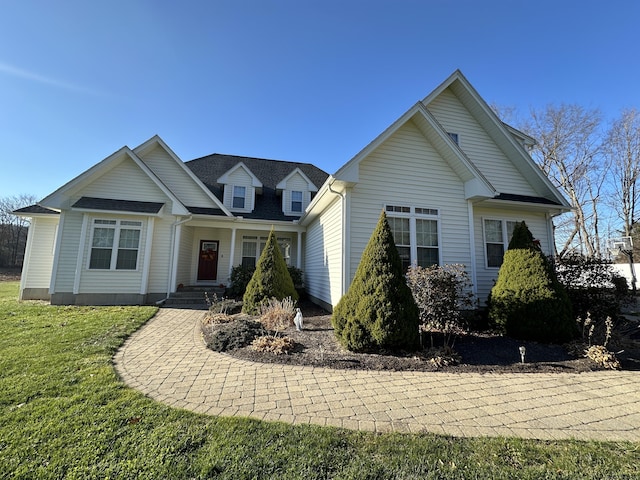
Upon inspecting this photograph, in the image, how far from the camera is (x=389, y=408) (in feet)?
10.6

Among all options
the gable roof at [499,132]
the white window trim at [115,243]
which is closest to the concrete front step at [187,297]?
the white window trim at [115,243]

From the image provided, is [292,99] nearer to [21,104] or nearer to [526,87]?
[21,104]

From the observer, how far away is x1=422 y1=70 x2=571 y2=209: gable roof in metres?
9.92

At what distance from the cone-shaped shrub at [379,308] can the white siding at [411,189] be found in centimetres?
230

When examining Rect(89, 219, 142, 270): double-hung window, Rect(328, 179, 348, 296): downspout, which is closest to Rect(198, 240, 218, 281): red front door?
Rect(89, 219, 142, 270): double-hung window

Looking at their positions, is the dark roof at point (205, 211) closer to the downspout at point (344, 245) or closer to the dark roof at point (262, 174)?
the dark roof at point (262, 174)

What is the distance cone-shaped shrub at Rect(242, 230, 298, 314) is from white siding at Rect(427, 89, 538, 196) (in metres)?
8.26

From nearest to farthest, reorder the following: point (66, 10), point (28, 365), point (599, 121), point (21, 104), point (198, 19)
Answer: point (28, 365), point (66, 10), point (198, 19), point (21, 104), point (599, 121)

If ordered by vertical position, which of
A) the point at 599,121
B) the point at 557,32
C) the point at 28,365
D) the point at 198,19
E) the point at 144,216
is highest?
the point at 599,121

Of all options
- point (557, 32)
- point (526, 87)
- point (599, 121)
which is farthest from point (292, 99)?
point (599, 121)

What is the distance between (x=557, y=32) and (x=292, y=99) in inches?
403

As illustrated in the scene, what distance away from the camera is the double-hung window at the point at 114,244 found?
10.5 meters

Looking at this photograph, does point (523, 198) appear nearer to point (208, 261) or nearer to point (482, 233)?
point (482, 233)

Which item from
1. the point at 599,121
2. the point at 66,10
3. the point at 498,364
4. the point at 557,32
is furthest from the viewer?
the point at 599,121
